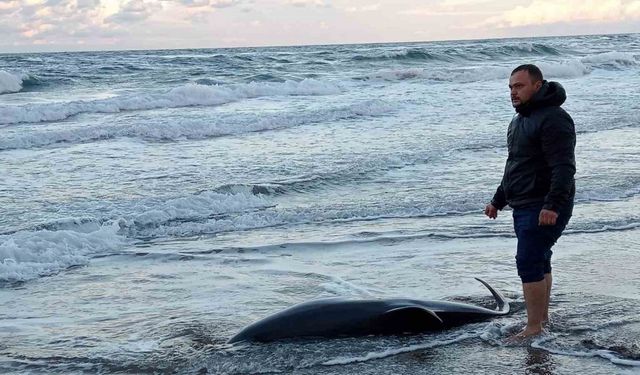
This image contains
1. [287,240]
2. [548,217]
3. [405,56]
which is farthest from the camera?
[405,56]

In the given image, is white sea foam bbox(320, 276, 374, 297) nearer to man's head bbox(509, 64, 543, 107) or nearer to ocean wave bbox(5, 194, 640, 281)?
ocean wave bbox(5, 194, 640, 281)

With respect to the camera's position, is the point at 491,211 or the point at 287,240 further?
the point at 287,240

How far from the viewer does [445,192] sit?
450 inches

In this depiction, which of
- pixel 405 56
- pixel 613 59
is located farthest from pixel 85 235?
pixel 613 59

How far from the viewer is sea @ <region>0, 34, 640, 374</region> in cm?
548

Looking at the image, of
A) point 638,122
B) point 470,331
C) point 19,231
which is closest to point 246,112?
point 638,122

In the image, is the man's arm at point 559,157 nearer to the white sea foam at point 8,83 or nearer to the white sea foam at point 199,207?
the white sea foam at point 199,207

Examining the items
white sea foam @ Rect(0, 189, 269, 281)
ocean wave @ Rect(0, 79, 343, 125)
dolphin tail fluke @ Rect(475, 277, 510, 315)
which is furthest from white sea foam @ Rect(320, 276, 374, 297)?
ocean wave @ Rect(0, 79, 343, 125)

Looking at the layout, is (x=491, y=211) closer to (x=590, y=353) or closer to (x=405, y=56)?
(x=590, y=353)

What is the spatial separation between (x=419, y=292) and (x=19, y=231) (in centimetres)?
498

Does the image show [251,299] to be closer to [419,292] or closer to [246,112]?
[419,292]

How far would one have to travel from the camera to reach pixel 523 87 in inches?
209

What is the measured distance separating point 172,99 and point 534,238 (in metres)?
23.1

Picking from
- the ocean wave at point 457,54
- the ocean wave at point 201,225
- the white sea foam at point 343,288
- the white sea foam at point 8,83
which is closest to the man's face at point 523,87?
the white sea foam at point 343,288
